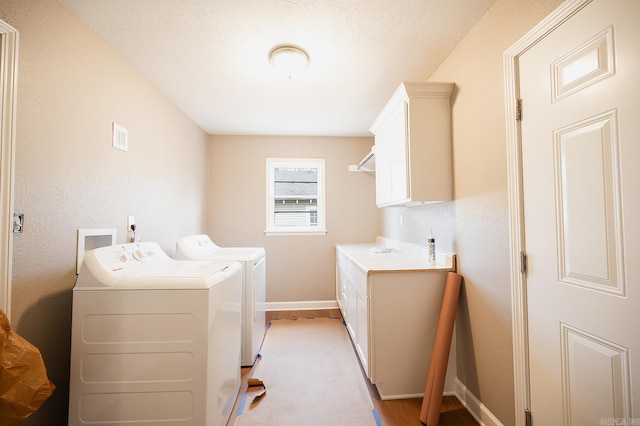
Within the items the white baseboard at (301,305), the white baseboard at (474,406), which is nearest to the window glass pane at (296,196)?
A: the white baseboard at (301,305)

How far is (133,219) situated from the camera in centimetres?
210

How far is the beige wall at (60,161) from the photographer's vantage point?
129cm

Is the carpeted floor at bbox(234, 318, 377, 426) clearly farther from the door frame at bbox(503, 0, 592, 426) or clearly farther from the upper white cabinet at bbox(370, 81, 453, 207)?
the upper white cabinet at bbox(370, 81, 453, 207)

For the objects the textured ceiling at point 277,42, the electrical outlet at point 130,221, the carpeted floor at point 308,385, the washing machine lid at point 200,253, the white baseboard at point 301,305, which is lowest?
the carpeted floor at point 308,385

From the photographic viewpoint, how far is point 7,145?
1.19 m

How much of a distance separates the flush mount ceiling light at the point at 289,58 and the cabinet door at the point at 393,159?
0.81 m

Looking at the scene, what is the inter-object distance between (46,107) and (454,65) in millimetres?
2485

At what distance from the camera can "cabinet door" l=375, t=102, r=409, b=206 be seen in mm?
2018

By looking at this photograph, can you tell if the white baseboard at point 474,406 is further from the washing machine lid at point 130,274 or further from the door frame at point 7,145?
the door frame at point 7,145

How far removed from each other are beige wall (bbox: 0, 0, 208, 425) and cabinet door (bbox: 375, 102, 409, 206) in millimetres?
2097

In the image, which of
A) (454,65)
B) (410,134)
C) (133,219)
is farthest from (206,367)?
(454,65)

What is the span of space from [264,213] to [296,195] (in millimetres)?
536

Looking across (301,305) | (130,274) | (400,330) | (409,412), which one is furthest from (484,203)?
(301,305)

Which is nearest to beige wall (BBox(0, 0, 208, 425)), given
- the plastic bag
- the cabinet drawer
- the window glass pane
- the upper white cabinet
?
the plastic bag
